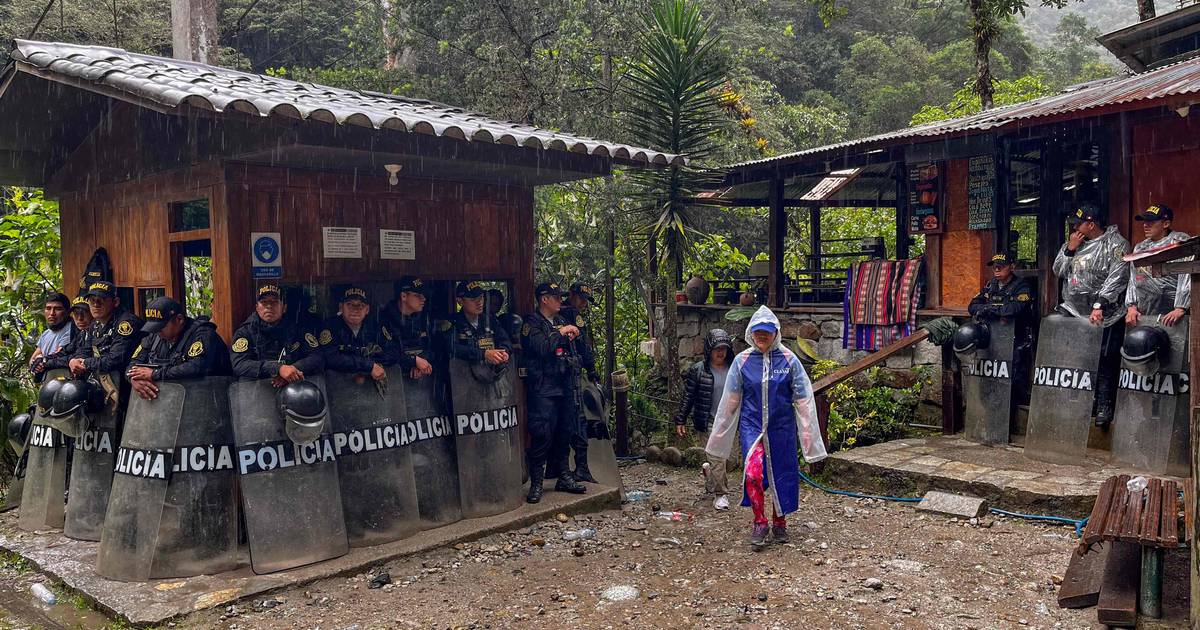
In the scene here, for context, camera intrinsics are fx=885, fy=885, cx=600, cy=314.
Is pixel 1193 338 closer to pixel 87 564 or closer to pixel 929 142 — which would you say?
pixel 929 142

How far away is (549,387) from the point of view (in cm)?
776

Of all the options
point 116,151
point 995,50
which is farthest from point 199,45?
point 995,50

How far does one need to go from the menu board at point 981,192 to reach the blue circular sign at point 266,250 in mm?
7287

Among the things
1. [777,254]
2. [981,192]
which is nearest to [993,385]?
[981,192]

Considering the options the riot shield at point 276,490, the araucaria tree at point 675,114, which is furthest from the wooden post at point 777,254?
the riot shield at point 276,490

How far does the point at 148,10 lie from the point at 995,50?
25980 mm

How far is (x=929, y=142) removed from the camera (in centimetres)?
966

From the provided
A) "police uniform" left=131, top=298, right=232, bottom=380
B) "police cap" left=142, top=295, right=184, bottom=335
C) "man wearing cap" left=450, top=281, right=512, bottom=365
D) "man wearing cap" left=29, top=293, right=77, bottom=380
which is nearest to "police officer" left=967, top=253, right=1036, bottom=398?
"man wearing cap" left=450, top=281, right=512, bottom=365

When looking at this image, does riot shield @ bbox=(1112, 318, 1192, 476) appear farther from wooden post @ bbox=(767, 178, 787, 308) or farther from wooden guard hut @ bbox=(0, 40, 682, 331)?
wooden post @ bbox=(767, 178, 787, 308)

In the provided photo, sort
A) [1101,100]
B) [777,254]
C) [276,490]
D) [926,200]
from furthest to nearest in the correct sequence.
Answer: [777,254] → [926,200] → [1101,100] → [276,490]

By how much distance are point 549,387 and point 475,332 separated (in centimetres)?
89

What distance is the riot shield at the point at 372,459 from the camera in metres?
6.45

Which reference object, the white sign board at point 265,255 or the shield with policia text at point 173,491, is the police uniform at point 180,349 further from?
the white sign board at point 265,255

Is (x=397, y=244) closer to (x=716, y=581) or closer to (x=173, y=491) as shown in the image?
(x=173, y=491)
